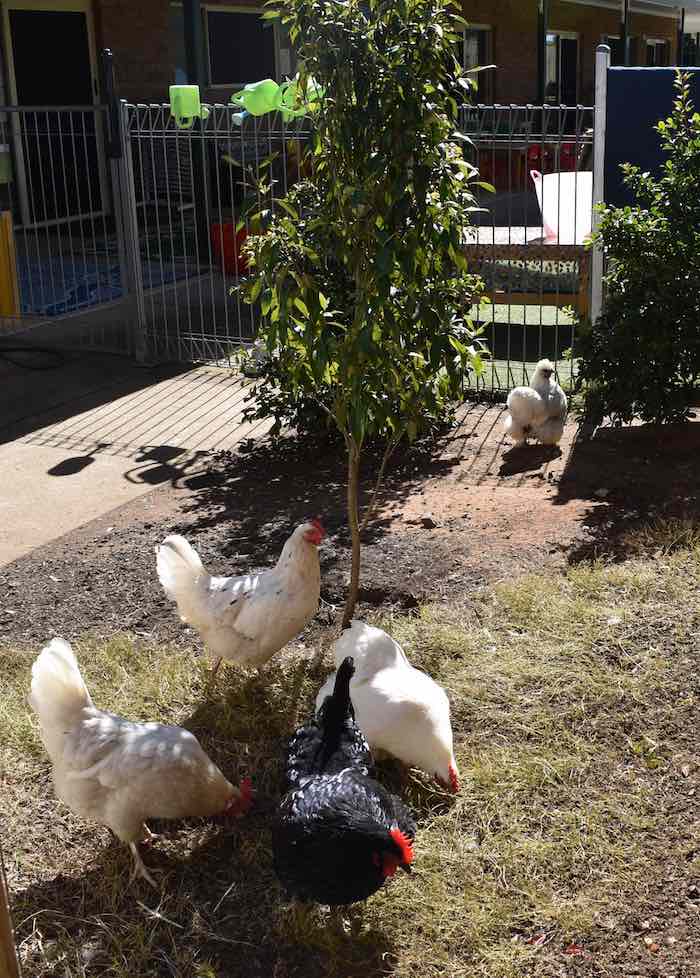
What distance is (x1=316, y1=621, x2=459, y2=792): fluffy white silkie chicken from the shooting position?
406cm

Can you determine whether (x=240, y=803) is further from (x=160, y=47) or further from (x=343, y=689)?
(x=160, y=47)

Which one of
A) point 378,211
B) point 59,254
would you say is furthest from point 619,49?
point 378,211

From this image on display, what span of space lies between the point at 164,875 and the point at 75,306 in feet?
28.4

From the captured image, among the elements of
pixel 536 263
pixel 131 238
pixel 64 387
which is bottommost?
pixel 64 387

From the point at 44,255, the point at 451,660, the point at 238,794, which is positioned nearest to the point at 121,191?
the point at 44,255

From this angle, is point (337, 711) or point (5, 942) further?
point (337, 711)

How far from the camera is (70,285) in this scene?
1231 cm

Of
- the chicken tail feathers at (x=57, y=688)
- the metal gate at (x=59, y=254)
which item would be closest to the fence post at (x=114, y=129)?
the metal gate at (x=59, y=254)

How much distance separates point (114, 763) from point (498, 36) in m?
21.4

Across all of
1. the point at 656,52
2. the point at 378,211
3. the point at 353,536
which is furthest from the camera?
the point at 656,52

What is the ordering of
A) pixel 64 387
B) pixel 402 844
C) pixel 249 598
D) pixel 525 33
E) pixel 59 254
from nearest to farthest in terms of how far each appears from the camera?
pixel 402 844
pixel 249 598
pixel 64 387
pixel 59 254
pixel 525 33

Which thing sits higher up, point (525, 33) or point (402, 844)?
point (525, 33)

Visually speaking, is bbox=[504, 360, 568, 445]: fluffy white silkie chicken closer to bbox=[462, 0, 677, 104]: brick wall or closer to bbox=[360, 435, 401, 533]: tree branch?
bbox=[360, 435, 401, 533]: tree branch

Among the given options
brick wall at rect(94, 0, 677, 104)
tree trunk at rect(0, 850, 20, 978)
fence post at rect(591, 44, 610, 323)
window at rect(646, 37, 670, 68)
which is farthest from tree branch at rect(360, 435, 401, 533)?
window at rect(646, 37, 670, 68)
